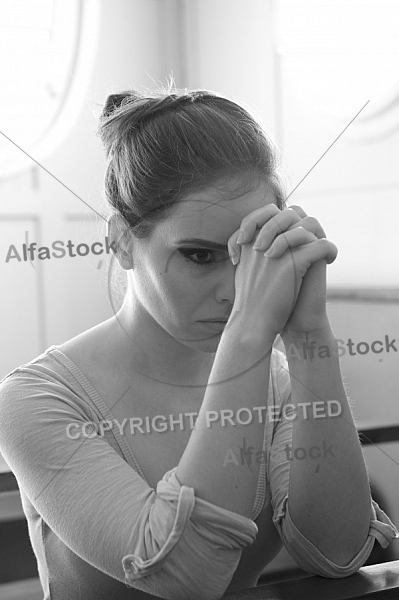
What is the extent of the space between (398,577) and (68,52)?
48cm

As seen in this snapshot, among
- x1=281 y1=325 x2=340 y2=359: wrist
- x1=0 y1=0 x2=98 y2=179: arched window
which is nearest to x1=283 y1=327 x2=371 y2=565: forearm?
x1=281 y1=325 x2=340 y2=359: wrist

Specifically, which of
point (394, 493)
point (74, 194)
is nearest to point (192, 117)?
point (74, 194)

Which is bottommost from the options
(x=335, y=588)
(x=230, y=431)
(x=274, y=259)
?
(x=335, y=588)

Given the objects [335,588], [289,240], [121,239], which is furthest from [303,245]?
[335,588]

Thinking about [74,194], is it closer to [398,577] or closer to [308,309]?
[308,309]

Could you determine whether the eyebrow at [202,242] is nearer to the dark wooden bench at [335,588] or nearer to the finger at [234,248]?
the finger at [234,248]

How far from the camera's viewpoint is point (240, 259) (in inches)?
19.6

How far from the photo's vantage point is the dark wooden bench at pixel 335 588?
46 cm

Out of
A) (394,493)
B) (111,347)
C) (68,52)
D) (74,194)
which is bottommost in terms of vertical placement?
(394,493)

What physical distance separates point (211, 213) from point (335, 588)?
27 centimetres

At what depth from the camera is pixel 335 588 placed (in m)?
0.49

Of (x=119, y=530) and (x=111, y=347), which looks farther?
(x=111, y=347)

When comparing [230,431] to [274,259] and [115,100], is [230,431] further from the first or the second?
[115,100]

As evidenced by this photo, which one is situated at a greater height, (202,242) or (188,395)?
(202,242)
